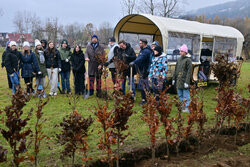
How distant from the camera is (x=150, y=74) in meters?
6.62

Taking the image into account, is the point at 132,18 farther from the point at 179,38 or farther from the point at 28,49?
the point at 28,49

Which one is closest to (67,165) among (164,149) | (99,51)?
(164,149)

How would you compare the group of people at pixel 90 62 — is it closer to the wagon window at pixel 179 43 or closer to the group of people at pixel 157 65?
the group of people at pixel 157 65

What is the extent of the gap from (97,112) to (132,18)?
7.95 m

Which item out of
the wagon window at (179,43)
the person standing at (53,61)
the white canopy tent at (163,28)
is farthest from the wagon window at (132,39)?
the person standing at (53,61)

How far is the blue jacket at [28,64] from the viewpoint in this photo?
751 centimetres

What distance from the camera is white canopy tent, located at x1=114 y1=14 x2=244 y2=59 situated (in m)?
8.72

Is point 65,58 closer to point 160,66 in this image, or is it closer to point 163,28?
point 160,66

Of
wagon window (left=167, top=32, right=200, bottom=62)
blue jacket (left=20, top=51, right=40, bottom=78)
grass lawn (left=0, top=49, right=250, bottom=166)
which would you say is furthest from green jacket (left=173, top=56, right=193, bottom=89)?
blue jacket (left=20, top=51, right=40, bottom=78)

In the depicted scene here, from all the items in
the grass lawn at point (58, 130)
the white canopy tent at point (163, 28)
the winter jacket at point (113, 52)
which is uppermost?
the white canopy tent at point (163, 28)

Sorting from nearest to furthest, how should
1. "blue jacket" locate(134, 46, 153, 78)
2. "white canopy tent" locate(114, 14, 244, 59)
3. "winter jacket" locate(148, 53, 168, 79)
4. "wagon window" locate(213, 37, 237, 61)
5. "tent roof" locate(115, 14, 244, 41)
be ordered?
1. "winter jacket" locate(148, 53, 168, 79)
2. "blue jacket" locate(134, 46, 153, 78)
3. "white canopy tent" locate(114, 14, 244, 59)
4. "tent roof" locate(115, 14, 244, 41)
5. "wagon window" locate(213, 37, 237, 61)

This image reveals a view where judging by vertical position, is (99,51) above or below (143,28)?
A: below

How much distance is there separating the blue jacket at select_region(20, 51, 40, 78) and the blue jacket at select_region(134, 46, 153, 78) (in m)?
3.39

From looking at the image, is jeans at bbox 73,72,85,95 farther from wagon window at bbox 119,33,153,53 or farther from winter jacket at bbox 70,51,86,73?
wagon window at bbox 119,33,153,53
